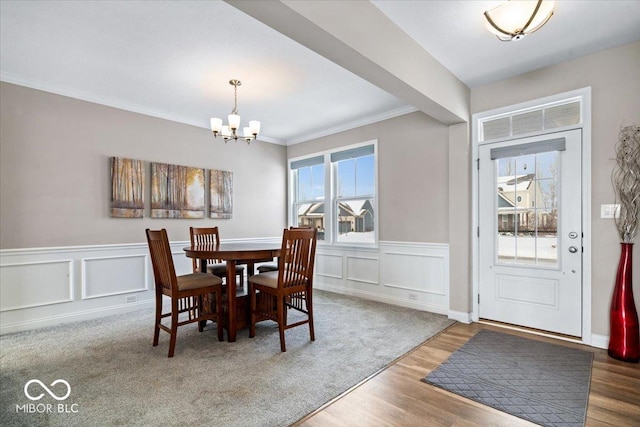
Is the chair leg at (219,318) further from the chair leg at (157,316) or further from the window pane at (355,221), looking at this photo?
the window pane at (355,221)

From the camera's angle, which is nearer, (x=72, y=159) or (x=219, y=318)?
(x=219, y=318)

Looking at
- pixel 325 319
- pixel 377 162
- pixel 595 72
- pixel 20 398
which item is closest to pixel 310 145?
pixel 377 162

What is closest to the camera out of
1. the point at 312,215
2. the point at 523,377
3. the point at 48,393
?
the point at 48,393

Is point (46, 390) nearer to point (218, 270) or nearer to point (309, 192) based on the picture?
point (218, 270)

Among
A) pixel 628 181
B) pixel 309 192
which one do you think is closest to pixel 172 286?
pixel 309 192

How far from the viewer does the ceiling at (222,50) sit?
2229 mm

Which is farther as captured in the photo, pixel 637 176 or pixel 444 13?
pixel 637 176

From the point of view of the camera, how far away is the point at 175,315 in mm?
2600

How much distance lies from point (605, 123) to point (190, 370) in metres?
3.96

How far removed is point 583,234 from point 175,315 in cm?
360

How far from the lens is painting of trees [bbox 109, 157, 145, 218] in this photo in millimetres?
3836

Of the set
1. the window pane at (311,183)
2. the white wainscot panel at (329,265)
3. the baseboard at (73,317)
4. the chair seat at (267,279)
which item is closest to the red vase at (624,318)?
the chair seat at (267,279)

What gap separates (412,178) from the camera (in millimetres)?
4070

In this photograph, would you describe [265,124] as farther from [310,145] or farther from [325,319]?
[325,319]
